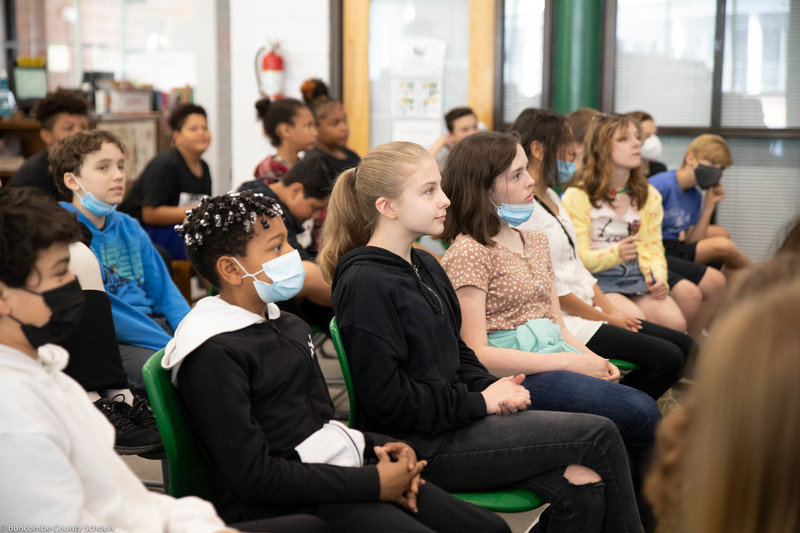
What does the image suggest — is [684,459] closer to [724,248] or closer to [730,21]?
[724,248]

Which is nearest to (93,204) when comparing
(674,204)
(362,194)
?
(362,194)

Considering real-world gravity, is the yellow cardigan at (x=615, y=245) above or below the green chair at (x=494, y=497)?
above

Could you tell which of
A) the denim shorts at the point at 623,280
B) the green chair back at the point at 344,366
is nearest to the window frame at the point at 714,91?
the denim shorts at the point at 623,280

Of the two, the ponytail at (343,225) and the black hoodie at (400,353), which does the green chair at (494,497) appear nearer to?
the black hoodie at (400,353)

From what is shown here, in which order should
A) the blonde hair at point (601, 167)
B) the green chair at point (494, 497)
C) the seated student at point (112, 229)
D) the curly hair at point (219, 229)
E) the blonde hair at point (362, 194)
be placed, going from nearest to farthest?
the curly hair at point (219, 229), the green chair at point (494, 497), the blonde hair at point (362, 194), the seated student at point (112, 229), the blonde hair at point (601, 167)

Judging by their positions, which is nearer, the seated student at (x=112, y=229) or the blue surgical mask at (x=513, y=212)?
the blue surgical mask at (x=513, y=212)

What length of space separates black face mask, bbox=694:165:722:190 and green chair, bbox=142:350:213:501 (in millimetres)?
3490

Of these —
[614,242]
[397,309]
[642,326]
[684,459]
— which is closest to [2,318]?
[397,309]

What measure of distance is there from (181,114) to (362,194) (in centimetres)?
253

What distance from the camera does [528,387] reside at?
2229 millimetres

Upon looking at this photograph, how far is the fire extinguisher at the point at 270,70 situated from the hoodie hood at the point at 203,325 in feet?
13.3

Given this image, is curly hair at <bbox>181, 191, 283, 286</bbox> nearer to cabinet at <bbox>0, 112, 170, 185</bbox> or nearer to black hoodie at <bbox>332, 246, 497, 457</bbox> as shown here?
black hoodie at <bbox>332, 246, 497, 457</bbox>

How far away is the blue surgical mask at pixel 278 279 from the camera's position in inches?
68.6

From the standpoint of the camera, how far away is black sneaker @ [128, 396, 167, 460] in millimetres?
2053
